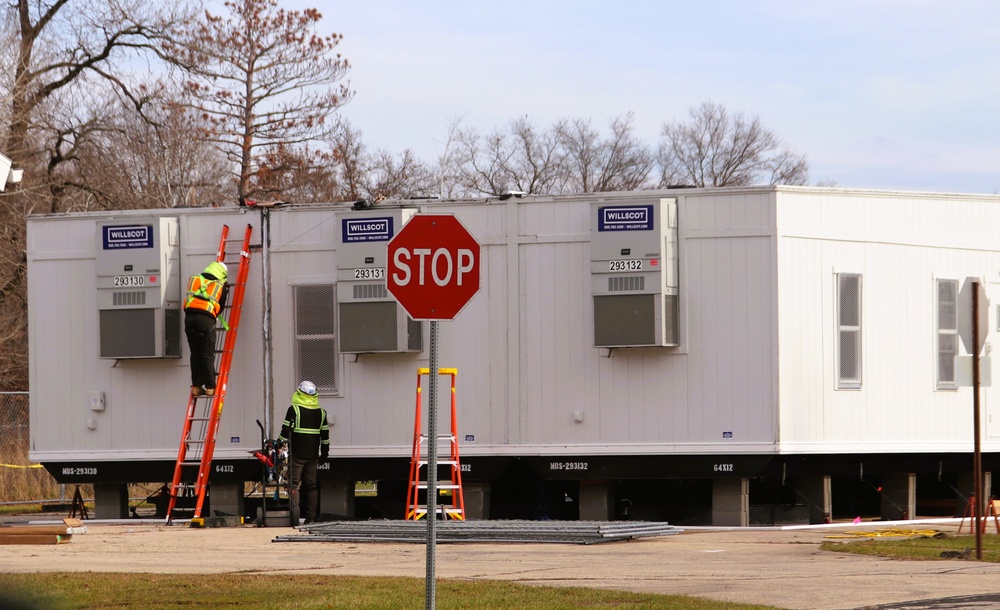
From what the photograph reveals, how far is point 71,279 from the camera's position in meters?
21.3

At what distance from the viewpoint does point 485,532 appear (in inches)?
655

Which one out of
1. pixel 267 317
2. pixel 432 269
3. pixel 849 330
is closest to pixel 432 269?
pixel 432 269

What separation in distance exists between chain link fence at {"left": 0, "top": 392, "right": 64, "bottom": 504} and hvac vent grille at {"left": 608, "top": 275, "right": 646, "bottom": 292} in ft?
39.3

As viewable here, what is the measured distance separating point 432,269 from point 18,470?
68.0ft

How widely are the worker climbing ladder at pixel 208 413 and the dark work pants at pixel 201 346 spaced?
26cm

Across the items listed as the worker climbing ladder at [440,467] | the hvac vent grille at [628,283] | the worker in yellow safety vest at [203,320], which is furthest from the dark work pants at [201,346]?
the hvac vent grille at [628,283]

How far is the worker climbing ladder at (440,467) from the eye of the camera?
1917cm

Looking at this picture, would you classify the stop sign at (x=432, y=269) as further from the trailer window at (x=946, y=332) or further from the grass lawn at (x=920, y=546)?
the trailer window at (x=946, y=332)

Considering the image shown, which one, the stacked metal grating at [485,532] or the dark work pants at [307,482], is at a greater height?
the dark work pants at [307,482]

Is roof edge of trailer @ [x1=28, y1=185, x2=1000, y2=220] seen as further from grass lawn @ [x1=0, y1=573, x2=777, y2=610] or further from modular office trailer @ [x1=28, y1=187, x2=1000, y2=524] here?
grass lawn @ [x1=0, y1=573, x2=777, y2=610]

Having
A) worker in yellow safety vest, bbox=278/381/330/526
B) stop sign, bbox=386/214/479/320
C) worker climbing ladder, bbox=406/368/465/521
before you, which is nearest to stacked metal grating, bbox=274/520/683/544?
worker climbing ladder, bbox=406/368/465/521

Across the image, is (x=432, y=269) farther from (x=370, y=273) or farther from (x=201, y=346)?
(x=201, y=346)

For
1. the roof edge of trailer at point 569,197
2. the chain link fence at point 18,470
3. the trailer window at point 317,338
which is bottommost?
the chain link fence at point 18,470

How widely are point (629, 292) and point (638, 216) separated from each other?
979mm
